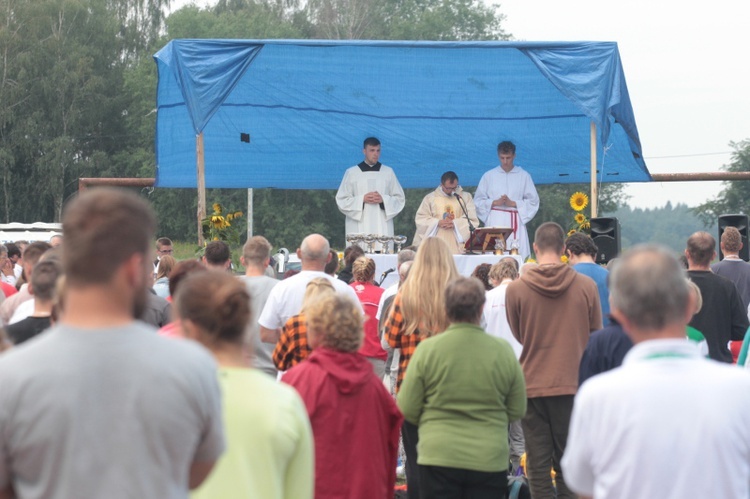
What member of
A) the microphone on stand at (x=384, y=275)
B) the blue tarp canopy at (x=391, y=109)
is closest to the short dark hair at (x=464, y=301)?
the microphone on stand at (x=384, y=275)

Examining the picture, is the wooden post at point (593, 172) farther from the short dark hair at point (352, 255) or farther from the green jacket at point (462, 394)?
the green jacket at point (462, 394)

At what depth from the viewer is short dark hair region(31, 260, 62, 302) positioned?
16.9ft

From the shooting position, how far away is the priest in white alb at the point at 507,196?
50.6 ft

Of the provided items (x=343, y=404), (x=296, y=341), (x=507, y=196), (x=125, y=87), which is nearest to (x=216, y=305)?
(x=343, y=404)

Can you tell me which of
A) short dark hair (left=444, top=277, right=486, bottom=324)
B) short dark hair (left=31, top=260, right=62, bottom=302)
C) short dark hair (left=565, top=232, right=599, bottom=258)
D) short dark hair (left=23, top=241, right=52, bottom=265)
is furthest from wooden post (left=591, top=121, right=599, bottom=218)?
short dark hair (left=31, top=260, right=62, bottom=302)

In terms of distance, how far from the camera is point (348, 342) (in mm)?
4660

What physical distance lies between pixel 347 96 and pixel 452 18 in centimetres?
4522

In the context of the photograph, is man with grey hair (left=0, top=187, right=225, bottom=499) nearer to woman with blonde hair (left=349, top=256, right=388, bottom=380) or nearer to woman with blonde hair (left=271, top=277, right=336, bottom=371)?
woman with blonde hair (left=271, top=277, right=336, bottom=371)

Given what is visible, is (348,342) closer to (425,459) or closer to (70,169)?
(425,459)

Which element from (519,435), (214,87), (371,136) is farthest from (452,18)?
(519,435)

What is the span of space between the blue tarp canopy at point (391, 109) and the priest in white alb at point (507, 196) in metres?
0.57

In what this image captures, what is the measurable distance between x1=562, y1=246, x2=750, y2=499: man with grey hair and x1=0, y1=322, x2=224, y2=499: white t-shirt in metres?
1.07

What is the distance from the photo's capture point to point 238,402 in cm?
326

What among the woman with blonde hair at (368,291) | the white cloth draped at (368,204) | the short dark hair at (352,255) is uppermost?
the white cloth draped at (368,204)
